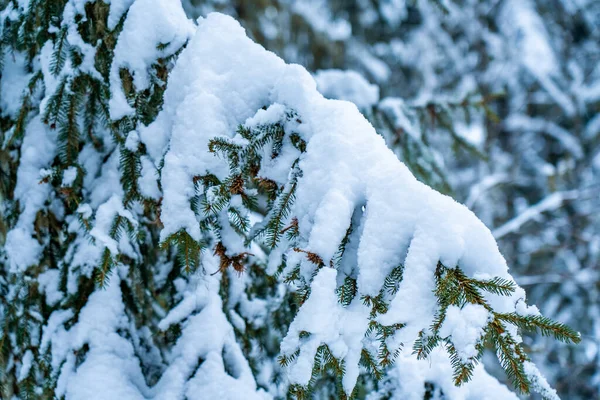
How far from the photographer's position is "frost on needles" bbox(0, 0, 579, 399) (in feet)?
3.42

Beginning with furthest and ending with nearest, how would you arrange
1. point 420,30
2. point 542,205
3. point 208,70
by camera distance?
point 420,30
point 542,205
point 208,70

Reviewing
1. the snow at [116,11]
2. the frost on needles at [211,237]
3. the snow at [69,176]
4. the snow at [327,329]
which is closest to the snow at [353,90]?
the frost on needles at [211,237]

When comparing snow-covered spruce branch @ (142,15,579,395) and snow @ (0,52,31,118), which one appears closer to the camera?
snow-covered spruce branch @ (142,15,579,395)

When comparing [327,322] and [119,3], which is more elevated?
[119,3]

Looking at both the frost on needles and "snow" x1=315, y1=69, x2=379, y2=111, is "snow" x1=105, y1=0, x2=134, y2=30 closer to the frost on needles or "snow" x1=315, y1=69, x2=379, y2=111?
the frost on needles

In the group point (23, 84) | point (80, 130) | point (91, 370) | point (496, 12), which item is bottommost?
point (496, 12)

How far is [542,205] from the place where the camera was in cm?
389

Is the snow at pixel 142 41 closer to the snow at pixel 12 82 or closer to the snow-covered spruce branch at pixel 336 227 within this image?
the snow-covered spruce branch at pixel 336 227

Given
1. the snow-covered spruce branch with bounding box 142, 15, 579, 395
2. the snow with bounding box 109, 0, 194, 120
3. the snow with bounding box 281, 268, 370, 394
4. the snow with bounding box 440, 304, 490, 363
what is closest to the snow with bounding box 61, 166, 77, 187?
the snow with bounding box 109, 0, 194, 120

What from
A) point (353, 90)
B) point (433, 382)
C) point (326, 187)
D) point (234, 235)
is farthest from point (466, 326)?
point (353, 90)

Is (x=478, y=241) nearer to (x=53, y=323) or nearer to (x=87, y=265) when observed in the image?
(x=87, y=265)

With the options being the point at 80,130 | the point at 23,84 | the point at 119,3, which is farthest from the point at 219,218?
the point at 23,84

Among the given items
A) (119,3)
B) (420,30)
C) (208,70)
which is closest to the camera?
(208,70)

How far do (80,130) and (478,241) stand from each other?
4.48 ft
